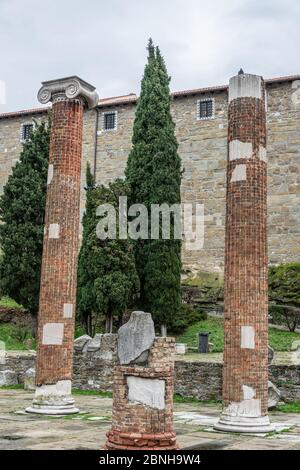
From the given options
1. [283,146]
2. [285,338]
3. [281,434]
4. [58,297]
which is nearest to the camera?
[281,434]

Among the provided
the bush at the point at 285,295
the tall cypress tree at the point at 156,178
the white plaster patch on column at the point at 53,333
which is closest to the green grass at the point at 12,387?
the white plaster patch on column at the point at 53,333

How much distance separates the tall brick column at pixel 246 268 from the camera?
30.5 ft

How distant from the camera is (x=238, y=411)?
364 inches

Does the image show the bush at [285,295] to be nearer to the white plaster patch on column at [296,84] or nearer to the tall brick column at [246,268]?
the white plaster patch on column at [296,84]

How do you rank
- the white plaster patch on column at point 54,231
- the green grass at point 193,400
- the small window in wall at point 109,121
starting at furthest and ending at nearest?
the small window in wall at point 109,121
the green grass at point 193,400
the white plaster patch on column at point 54,231

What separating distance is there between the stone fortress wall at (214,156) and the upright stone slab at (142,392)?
1874 cm

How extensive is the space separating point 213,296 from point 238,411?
14040mm

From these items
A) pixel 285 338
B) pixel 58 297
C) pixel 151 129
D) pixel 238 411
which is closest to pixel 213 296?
pixel 285 338

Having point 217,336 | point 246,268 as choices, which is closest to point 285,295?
point 217,336

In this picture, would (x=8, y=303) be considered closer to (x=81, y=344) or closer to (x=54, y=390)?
(x=81, y=344)

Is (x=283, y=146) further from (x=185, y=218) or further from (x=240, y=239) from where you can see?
(x=240, y=239)

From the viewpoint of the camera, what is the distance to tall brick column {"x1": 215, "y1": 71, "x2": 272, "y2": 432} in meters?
9.30

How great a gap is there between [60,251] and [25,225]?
10.4 m

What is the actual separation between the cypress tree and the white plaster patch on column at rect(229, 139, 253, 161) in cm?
1028
